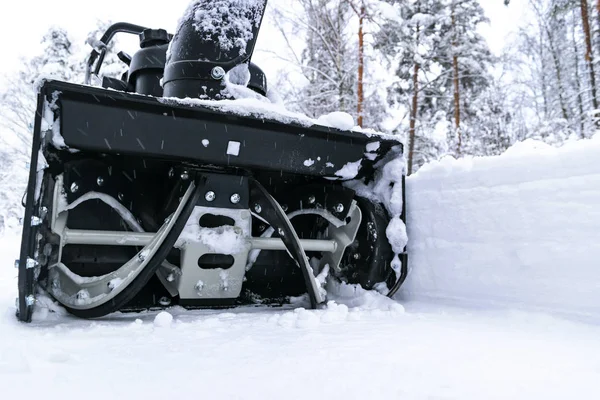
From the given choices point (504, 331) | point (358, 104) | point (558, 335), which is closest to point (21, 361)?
point (504, 331)

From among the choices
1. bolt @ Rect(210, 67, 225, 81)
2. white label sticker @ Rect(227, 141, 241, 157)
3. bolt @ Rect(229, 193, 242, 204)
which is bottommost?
bolt @ Rect(229, 193, 242, 204)

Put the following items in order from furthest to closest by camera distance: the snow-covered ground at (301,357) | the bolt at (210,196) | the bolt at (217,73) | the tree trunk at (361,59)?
the tree trunk at (361,59)
the bolt at (217,73)
the bolt at (210,196)
the snow-covered ground at (301,357)

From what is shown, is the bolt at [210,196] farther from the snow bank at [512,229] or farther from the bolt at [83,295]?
the snow bank at [512,229]

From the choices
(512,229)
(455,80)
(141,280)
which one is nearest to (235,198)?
(141,280)

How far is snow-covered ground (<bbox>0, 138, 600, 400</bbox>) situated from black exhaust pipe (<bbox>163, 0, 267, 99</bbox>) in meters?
1.02

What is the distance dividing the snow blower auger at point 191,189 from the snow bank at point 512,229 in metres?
0.22

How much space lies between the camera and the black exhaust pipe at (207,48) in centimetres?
218

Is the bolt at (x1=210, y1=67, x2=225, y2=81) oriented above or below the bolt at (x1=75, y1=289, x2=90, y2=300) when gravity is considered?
above

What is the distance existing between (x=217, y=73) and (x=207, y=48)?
4.8 inches

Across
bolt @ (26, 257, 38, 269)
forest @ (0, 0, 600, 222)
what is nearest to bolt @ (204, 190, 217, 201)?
bolt @ (26, 257, 38, 269)

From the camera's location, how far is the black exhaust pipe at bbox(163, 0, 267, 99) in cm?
218

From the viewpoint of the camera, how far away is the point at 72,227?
2137mm

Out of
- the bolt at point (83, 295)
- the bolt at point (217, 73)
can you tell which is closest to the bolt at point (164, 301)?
the bolt at point (83, 295)

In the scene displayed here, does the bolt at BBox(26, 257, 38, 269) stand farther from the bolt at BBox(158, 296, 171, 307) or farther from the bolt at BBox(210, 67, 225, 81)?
the bolt at BBox(210, 67, 225, 81)
